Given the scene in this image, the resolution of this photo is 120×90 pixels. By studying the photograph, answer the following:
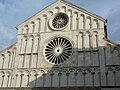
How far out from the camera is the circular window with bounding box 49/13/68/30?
904 inches

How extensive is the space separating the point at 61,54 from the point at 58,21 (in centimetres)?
351

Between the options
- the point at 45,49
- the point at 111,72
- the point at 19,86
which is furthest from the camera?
the point at 45,49

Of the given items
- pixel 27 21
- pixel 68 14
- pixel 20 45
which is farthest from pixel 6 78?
pixel 68 14

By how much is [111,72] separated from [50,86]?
500cm

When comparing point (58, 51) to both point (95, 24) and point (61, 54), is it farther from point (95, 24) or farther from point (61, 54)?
point (95, 24)

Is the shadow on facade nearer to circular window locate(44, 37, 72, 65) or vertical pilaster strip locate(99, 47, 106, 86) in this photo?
vertical pilaster strip locate(99, 47, 106, 86)

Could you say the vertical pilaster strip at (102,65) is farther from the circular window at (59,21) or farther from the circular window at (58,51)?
the circular window at (59,21)

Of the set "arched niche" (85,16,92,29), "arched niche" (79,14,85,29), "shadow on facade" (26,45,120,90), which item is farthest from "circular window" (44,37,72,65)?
"arched niche" (85,16,92,29)

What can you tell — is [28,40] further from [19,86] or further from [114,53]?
[114,53]

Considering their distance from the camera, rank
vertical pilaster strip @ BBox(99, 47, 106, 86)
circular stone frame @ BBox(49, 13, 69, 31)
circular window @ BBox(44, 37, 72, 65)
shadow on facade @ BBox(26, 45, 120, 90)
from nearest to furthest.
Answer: vertical pilaster strip @ BBox(99, 47, 106, 86)
shadow on facade @ BBox(26, 45, 120, 90)
circular window @ BBox(44, 37, 72, 65)
circular stone frame @ BBox(49, 13, 69, 31)

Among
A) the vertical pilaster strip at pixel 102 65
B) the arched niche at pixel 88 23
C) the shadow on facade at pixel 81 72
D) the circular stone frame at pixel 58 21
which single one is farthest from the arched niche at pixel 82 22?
the vertical pilaster strip at pixel 102 65

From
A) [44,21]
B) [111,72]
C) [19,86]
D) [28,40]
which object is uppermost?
[44,21]

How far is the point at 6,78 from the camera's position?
2152 cm

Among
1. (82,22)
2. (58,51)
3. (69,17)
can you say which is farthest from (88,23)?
(58,51)
